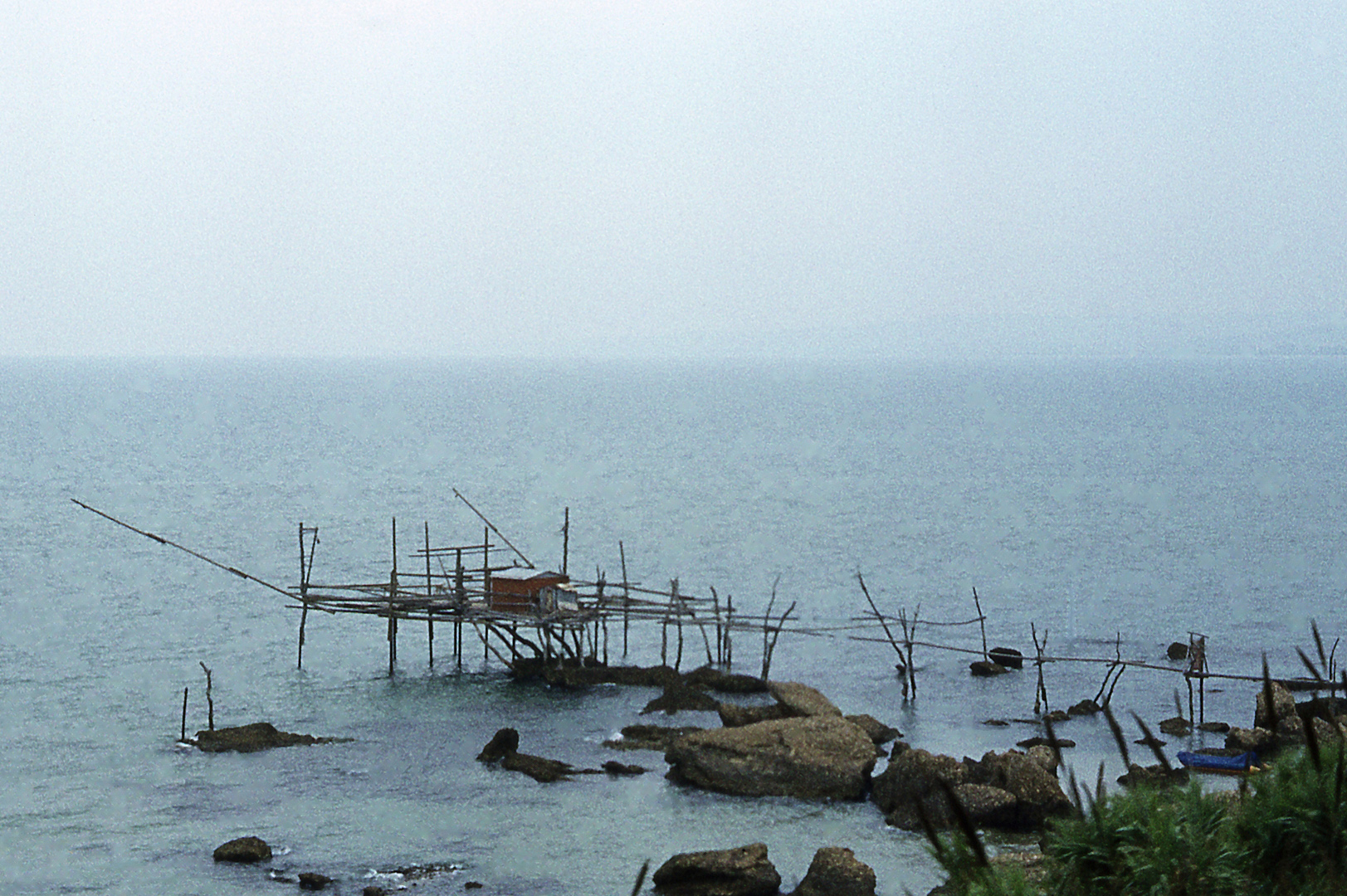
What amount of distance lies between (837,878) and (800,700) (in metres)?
11.8

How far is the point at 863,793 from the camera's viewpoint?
34.5 meters

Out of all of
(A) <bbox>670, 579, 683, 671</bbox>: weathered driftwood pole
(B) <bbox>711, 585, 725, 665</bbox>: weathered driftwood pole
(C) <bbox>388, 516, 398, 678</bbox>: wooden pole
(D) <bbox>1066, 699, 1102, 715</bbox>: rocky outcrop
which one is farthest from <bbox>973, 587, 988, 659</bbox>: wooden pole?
(C) <bbox>388, 516, 398, 678</bbox>: wooden pole

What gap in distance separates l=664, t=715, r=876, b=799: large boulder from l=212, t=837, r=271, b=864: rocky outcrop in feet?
34.1

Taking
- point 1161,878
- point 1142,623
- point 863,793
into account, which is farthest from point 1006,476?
point 1161,878

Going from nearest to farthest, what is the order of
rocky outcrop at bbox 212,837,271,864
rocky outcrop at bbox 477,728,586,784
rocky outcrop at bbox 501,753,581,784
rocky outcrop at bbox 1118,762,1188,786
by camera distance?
rocky outcrop at bbox 212,837,271,864 < rocky outcrop at bbox 1118,762,1188,786 < rocky outcrop at bbox 501,753,581,784 < rocky outcrop at bbox 477,728,586,784

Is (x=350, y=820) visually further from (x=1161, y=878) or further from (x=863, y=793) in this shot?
(x=1161, y=878)

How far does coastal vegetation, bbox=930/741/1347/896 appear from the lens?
13414 millimetres

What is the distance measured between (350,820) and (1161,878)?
2387 centimetres

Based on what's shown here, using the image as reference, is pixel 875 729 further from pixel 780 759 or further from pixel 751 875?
pixel 751 875

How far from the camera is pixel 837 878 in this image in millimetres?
27328

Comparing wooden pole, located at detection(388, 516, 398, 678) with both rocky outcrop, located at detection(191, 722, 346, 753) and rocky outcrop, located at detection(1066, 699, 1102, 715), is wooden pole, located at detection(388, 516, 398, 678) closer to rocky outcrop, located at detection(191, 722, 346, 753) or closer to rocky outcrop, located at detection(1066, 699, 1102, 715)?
rocky outcrop, located at detection(191, 722, 346, 753)

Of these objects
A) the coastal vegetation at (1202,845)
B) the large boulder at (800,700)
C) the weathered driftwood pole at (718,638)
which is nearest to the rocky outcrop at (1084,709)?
the large boulder at (800,700)

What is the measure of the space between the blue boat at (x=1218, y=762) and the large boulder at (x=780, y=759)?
7.87 meters

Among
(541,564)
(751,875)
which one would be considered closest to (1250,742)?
(751,875)
